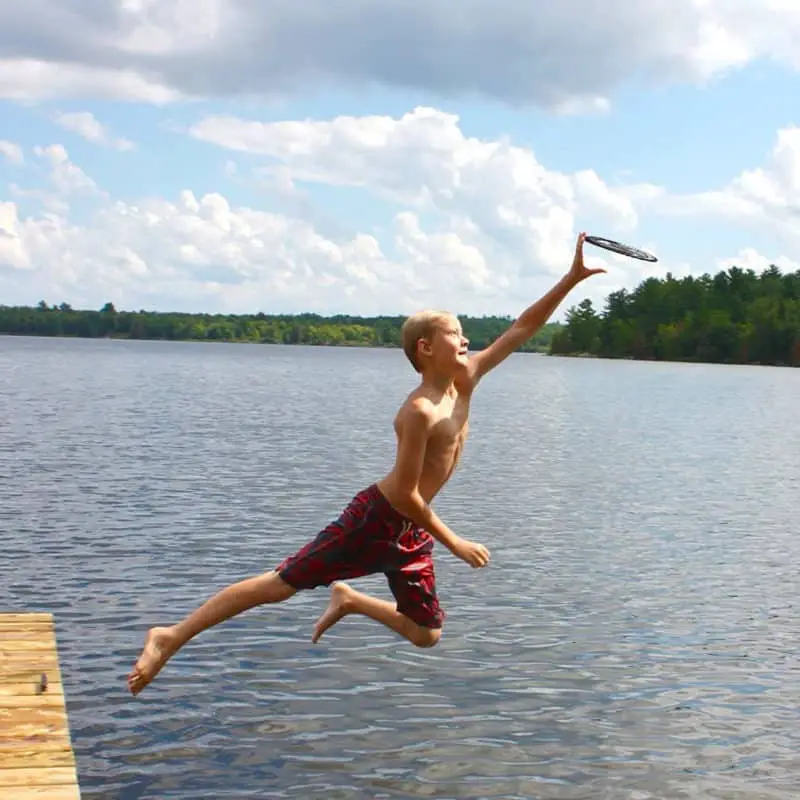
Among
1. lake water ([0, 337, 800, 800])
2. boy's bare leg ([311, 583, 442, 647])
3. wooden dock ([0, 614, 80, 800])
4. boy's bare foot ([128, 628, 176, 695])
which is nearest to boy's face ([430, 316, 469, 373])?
boy's bare leg ([311, 583, 442, 647])

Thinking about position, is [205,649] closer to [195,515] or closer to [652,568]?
[652,568]

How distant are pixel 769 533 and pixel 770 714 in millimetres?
11025

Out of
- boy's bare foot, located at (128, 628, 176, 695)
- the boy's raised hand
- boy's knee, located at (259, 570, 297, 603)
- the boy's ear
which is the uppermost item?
the boy's raised hand

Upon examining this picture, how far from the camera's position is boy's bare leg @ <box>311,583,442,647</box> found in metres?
7.77

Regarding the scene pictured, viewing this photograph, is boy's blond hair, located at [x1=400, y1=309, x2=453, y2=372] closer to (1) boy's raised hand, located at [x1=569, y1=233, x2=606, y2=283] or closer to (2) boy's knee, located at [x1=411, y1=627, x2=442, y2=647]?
(1) boy's raised hand, located at [x1=569, y1=233, x2=606, y2=283]

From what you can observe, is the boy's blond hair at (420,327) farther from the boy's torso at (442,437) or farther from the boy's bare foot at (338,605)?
the boy's bare foot at (338,605)

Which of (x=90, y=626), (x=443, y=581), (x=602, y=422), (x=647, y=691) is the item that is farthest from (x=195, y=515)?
(x=602, y=422)

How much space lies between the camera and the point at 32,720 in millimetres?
7703

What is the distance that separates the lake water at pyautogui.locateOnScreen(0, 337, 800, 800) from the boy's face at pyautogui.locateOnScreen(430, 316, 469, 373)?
309 cm

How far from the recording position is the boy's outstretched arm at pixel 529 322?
7289mm

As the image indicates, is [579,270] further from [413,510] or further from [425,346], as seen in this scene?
[413,510]

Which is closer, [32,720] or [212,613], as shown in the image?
[212,613]

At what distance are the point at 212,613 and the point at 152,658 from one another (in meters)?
A: 0.49

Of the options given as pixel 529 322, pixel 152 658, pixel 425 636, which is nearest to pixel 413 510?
pixel 425 636
